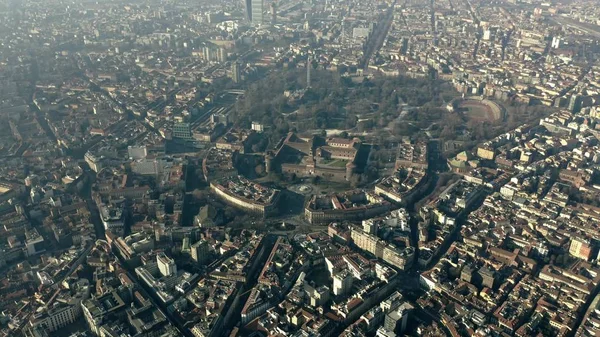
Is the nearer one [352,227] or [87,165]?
[352,227]

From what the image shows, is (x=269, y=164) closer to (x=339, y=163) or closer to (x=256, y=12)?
(x=339, y=163)

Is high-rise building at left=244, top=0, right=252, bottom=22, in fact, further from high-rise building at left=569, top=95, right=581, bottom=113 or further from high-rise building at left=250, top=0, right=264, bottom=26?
high-rise building at left=569, top=95, right=581, bottom=113

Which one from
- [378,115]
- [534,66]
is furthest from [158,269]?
[534,66]

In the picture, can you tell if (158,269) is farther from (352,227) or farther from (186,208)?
(352,227)

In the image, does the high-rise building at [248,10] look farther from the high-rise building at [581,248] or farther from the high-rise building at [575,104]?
the high-rise building at [581,248]

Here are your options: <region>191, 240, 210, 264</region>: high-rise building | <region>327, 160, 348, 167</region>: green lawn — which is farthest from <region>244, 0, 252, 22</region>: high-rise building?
<region>191, 240, 210, 264</region>: high-rise building

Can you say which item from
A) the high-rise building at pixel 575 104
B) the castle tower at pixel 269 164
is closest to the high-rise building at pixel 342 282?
the castle tower at pixel 269 164

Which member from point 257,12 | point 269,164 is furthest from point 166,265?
point 257,12
